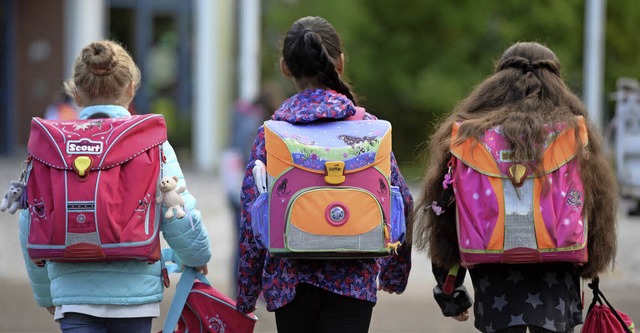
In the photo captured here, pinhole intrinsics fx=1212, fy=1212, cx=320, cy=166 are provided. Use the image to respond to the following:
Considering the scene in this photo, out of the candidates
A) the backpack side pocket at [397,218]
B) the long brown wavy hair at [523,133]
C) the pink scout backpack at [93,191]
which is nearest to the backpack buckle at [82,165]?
the pink scout backpack at [93,191]

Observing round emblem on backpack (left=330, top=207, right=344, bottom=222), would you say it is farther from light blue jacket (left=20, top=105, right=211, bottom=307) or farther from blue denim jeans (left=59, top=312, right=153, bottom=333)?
blue denim jeans (left=59, top=312, right=153, bottom=333)

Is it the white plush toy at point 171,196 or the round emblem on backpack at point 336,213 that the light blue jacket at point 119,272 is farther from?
the round emblem on backpack at point 336,213

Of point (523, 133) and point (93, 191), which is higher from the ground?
point (523, 133)

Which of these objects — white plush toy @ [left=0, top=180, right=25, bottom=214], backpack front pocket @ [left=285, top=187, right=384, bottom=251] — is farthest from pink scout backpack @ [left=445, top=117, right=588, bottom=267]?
white plush toy @ [left=0, top=180, right=25, bottom=214]

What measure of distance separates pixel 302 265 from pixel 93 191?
0.82 metres

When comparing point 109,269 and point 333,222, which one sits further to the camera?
point 109,269

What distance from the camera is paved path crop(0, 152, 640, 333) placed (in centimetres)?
858

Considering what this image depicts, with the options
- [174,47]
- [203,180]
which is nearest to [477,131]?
[203,180]

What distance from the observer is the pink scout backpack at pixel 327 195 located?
4.33 m

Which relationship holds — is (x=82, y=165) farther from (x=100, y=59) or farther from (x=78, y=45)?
(x=78, y=45)

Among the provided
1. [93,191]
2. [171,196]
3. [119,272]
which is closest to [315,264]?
[171,196]

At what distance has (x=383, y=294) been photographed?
10.1 metres

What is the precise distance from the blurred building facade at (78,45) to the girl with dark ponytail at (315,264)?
60.2 ft

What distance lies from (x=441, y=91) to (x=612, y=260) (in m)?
17.8
